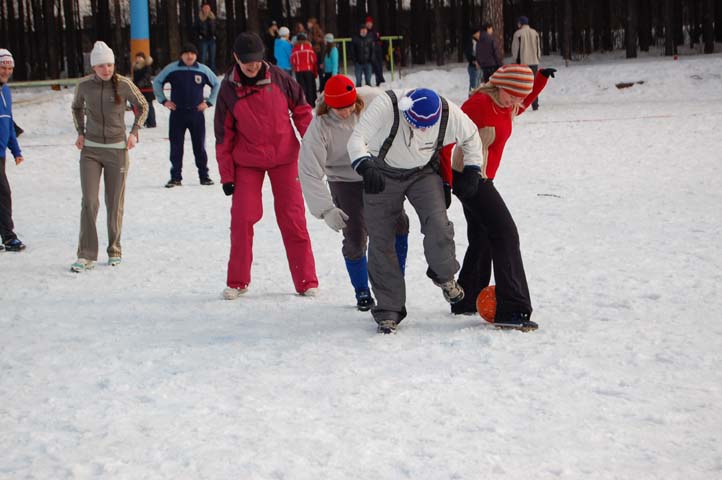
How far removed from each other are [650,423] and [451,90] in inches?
772

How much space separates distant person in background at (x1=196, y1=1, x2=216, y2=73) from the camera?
72.2 ft

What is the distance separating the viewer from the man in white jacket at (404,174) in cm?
511

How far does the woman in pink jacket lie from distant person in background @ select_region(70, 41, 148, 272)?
1.52 meters

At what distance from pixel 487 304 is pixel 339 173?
114cm

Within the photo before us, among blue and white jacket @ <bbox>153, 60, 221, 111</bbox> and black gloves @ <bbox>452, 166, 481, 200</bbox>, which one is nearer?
black gloves @ <bbox>452, 166, 481, 200</bbox>

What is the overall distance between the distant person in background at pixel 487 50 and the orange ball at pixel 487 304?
14061mm

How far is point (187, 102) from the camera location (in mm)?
12062

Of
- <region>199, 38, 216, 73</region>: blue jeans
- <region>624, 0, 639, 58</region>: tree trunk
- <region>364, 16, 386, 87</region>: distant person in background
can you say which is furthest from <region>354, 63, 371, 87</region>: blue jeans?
<region>624, 0, 639, 58</region>: tree trunk

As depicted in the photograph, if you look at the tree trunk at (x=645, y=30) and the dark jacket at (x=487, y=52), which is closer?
the dark jacket at (x=487, y=52)

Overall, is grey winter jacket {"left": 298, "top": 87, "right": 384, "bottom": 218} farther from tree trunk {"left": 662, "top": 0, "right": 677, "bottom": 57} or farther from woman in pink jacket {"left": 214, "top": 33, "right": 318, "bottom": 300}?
tree trunk {"left": 662, "top": 0, "right": 677, "bottom": 57}

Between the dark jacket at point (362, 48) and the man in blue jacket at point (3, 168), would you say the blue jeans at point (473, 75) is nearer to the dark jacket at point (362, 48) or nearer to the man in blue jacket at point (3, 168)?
the dark jacket at point (362, 48)

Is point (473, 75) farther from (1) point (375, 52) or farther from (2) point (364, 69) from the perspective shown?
(1) point (375, 52)

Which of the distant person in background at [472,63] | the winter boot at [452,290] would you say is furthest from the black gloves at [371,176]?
the distant person in background at [472,63]

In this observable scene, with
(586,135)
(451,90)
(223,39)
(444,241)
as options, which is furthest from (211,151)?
(223,39)
